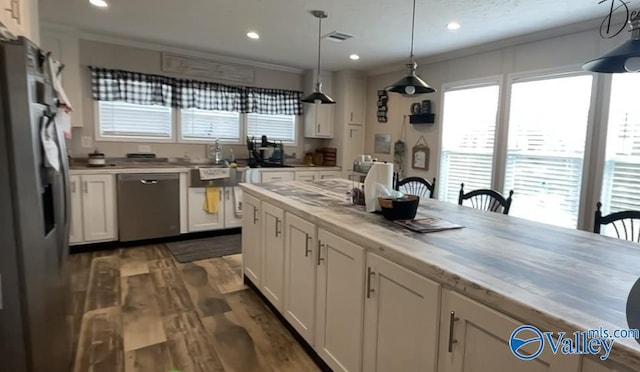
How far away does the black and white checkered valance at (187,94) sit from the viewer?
428 cm

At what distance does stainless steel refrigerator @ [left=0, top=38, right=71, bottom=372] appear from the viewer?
1133 mm

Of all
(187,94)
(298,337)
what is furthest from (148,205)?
(298,337)

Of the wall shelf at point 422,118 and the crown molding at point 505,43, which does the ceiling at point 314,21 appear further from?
the wall shelf at point 422,118

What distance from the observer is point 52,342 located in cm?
148

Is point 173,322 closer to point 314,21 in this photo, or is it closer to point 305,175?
point 314,21

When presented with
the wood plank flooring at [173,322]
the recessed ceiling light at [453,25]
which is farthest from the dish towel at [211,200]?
the recessed ceiling light at [453,25]

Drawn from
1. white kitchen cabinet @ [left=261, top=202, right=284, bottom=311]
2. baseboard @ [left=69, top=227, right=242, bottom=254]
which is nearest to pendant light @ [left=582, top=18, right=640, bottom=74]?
white kitchen cabinet @ [left=261, top=202, right=284, bottom=311]

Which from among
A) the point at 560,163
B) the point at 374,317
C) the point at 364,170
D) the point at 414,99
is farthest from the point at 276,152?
the point at 374,317

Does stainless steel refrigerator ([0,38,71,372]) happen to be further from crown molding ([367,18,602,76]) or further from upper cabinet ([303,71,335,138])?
upper cabinet ([303,71,335,138])

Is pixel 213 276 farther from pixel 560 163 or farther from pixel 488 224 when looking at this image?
pixel 560 163

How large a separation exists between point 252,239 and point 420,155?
116 inches

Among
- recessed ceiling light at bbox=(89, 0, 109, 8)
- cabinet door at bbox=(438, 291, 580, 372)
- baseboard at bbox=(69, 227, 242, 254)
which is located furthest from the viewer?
baseboard at bbox=(69, 227, 242, 254)

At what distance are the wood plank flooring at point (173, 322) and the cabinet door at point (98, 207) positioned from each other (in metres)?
0.41

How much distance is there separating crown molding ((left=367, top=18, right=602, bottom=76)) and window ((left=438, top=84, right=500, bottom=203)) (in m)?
0.41
